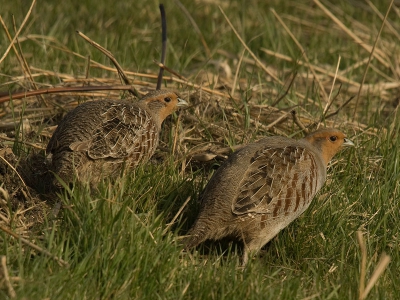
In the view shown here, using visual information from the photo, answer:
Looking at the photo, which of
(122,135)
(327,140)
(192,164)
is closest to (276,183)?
(327,140)

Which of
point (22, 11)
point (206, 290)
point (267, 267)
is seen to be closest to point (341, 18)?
point (22, 11)

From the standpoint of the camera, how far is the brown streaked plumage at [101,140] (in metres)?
5.22

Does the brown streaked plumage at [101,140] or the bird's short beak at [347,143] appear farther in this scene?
the bird's short beak at [347,143]

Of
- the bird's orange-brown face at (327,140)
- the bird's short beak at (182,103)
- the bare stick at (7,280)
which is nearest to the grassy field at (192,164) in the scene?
the bare stick at (7,280)

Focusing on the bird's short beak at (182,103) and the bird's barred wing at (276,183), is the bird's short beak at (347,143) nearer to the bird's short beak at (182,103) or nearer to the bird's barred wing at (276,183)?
the bird's barred wing at (276,183)

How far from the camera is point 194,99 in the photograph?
6.71m

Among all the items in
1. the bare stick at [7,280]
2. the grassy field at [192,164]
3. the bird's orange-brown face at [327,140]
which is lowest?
the grassy field at [192,164]

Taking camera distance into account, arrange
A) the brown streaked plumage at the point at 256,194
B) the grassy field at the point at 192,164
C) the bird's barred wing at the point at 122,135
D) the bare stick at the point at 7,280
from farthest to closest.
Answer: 1. the bird's barred wing at the point at 122,135
2. the brown streaked plumage at the point at 256,194
3. the grassy field at the point at 192,164
4. the bare stick at the point at 7,280

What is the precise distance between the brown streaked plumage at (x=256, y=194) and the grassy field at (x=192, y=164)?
0.14m

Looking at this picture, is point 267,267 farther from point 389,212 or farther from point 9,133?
point 9,133

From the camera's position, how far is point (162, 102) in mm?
6254

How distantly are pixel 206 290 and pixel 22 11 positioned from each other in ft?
19.2

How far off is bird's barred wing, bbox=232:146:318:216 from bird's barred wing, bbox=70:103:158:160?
3.13 ft

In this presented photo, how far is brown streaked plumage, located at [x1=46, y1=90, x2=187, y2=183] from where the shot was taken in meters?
5.22
